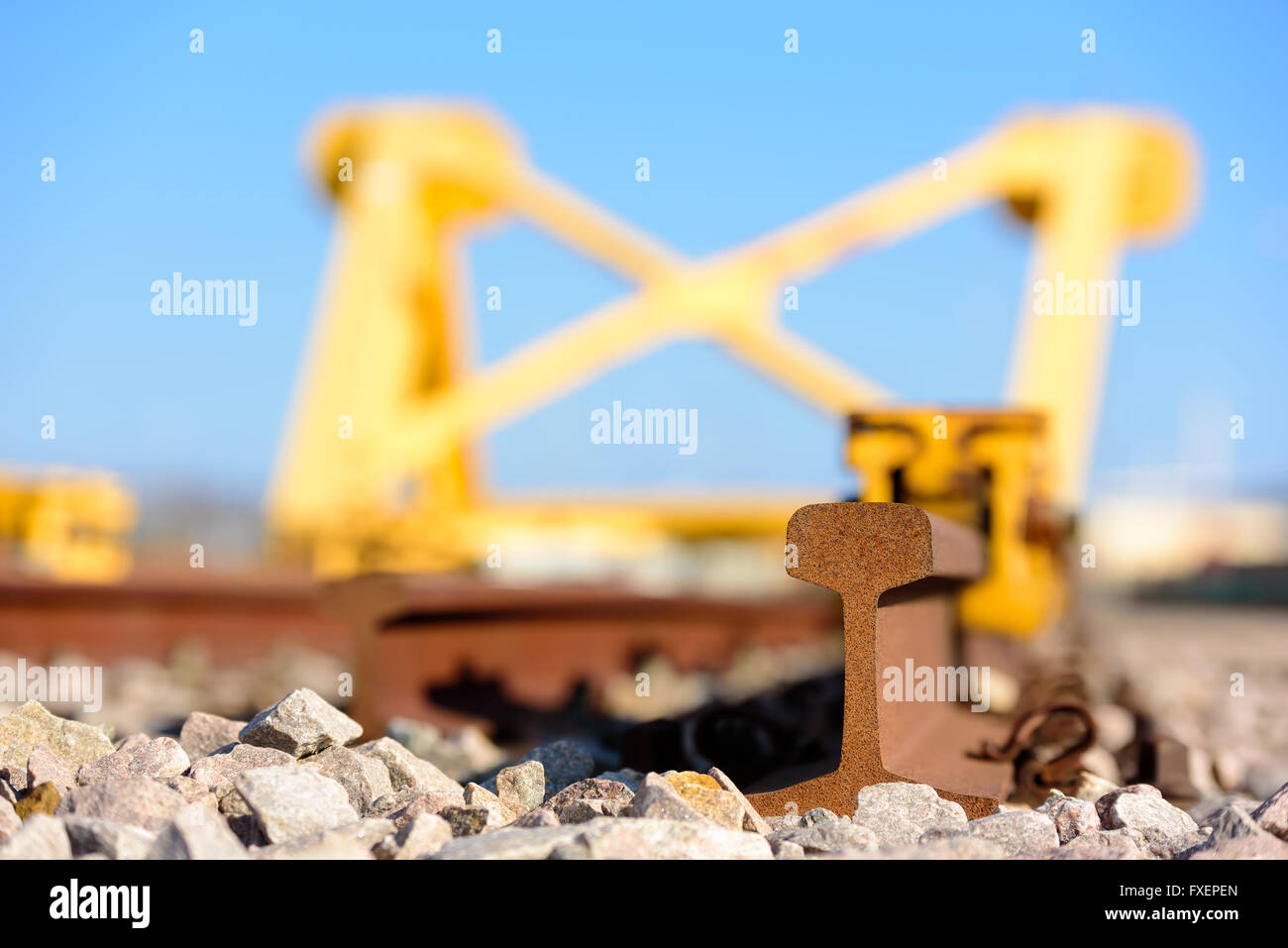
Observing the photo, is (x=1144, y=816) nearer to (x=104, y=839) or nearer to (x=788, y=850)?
(x=788, y=850)

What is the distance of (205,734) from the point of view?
6.73 ft

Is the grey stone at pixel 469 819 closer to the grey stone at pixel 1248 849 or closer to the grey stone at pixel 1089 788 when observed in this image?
the grey stone at pixel 1248 849

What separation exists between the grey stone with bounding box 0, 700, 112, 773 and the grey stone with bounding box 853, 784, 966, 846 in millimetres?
1262

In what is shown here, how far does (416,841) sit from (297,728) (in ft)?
1.85

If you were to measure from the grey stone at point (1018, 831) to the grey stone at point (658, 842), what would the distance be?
31cm

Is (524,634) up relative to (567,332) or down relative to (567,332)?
down

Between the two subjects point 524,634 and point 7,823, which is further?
point 524,634

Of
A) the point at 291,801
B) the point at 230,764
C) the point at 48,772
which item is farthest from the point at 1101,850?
the point at 48,772

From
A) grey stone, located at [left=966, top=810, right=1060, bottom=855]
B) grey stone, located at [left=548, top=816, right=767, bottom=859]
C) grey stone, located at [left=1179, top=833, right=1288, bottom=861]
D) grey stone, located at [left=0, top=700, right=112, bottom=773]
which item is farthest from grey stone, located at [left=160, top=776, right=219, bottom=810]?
grey stone, located at [left=1179, top=833, right=1288, bottom=861]

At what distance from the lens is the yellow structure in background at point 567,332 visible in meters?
10.5

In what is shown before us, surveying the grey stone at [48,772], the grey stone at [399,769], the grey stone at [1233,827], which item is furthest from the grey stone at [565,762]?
the grey stone at [1233,827]

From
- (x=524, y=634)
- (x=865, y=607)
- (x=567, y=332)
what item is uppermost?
(x=567, y=332)

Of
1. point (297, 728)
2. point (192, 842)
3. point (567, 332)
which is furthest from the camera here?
point (567, 332)

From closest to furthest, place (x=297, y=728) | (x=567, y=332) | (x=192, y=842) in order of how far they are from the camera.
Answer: (x=192, y=842) < (x=297, y=728) < (x=567, y=332)
